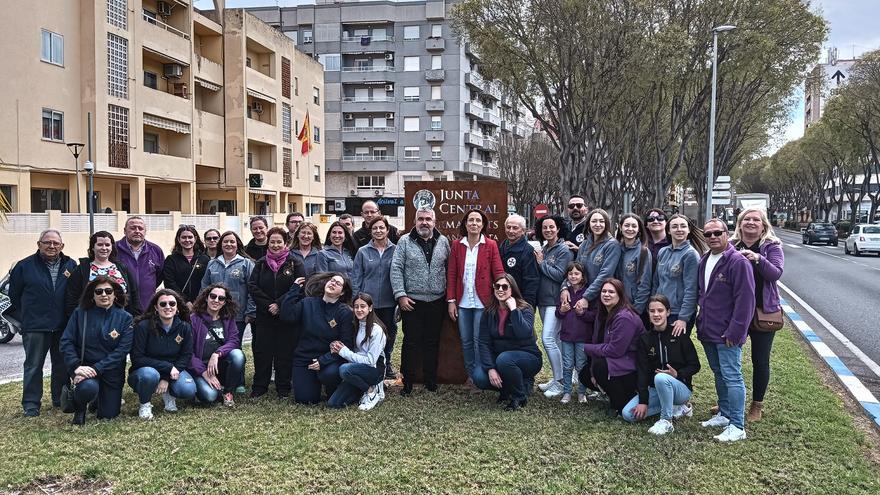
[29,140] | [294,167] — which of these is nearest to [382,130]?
[294,167]

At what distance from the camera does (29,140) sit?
2383 cm

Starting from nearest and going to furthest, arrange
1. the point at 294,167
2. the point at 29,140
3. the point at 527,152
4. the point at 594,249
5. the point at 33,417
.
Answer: the point at 33,417 < the point at 594,249 < the point at 29,140 < the point at 294,167 < the point at 527,152

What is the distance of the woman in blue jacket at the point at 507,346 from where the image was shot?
21.4 feet

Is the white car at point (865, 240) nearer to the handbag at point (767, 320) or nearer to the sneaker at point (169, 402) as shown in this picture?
the handbag at point (767, 320)

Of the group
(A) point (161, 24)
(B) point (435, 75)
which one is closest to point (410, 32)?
(B) point (435, 75)

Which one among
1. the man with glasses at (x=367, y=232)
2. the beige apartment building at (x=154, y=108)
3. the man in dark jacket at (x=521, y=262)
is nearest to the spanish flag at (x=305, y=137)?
the beige apartment building at (x=154, y=108)

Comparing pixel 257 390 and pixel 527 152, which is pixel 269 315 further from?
pixel 527 152

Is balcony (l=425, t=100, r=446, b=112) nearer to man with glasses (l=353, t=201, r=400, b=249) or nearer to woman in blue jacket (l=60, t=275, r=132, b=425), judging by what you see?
man with glasses (l=353, t=201, r=400, b=249)

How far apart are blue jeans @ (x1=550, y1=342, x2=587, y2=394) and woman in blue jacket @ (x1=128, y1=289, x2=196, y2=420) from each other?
3.64 metres

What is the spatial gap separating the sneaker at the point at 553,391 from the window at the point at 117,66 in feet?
83.9

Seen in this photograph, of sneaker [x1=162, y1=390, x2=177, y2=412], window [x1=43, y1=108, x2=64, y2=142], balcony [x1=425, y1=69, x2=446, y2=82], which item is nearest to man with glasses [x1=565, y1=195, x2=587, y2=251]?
sneaker [x1=162, y1=390, x2=177, y2=412]

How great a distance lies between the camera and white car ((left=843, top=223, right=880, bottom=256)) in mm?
33312

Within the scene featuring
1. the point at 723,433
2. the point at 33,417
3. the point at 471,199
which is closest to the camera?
the point at 723,433

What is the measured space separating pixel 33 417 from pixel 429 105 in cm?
5555
